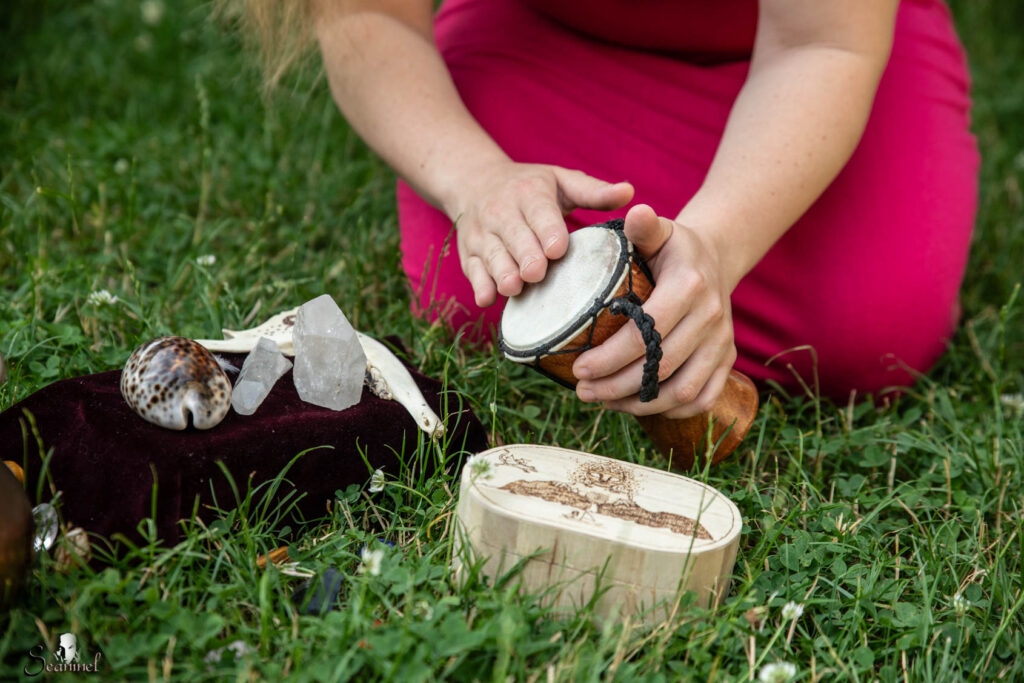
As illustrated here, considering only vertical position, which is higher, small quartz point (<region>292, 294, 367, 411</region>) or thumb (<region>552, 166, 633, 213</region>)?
thumb (<region>552, 166, 633, 213</region>)

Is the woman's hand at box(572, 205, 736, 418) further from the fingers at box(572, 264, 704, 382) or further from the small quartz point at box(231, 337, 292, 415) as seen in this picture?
the small quartz point at box(231, 337, 292, 415)

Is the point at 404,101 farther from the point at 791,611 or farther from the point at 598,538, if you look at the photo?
the point at 791,611

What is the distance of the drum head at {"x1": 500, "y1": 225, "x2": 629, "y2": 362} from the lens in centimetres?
127

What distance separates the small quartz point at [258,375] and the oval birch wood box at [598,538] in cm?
35

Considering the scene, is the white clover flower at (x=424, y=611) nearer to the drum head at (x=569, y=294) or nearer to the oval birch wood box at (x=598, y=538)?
the oval birch wood box at (x=598, y=538)

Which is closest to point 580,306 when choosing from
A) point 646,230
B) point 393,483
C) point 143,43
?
point 646,230

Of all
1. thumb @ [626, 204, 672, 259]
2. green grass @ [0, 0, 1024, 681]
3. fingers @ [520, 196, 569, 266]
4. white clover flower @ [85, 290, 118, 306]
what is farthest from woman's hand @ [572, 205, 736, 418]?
white clover flower @ [85, 290, 118, 306]

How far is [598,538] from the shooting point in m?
1.13

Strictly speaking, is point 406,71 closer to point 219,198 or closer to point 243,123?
point 219,198

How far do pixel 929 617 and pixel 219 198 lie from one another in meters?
1.95

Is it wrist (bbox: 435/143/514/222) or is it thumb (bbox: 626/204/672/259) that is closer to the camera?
thumb (bbox: 626/204/672/259)

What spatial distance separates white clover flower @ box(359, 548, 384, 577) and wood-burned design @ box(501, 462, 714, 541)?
0.18 meters

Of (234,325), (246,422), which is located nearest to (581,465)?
(246,422)

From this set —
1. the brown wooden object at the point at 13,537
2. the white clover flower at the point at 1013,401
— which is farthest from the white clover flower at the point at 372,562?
the white clover flower at the point at 1013,401
